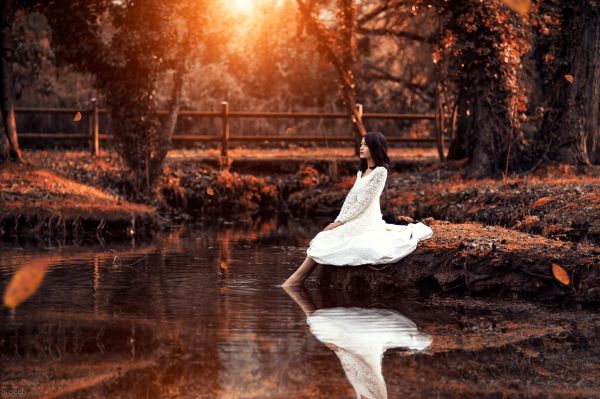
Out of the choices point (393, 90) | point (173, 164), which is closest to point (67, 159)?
point (173, 164)

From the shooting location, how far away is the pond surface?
8188mm

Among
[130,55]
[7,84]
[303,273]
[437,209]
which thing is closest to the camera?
[303,273]

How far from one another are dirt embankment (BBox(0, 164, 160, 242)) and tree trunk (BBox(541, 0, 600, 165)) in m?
8.85

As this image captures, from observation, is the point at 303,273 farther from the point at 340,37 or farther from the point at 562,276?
the point at 340,37

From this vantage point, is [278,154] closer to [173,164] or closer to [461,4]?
[173,164]

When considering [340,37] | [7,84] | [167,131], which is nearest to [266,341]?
[167,131]

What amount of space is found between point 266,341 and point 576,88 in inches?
657

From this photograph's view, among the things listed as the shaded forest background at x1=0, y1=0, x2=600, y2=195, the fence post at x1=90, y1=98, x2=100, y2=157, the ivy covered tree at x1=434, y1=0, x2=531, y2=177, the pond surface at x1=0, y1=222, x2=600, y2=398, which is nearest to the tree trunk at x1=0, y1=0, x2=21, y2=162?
the shaded forest background at x1=0, y1=0, x2=600, y2=195

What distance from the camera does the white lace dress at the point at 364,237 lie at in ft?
42.8

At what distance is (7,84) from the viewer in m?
26.5

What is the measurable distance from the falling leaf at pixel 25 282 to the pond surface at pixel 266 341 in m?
0.10

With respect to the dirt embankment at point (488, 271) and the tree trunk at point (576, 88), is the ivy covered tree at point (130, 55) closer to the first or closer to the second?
the tree trunk at point (576, 88)

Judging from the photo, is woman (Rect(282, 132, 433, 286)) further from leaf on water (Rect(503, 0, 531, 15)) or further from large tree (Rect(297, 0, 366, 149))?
large tree (Rect(297, 0, 366, 149))

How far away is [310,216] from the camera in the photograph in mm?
26969
